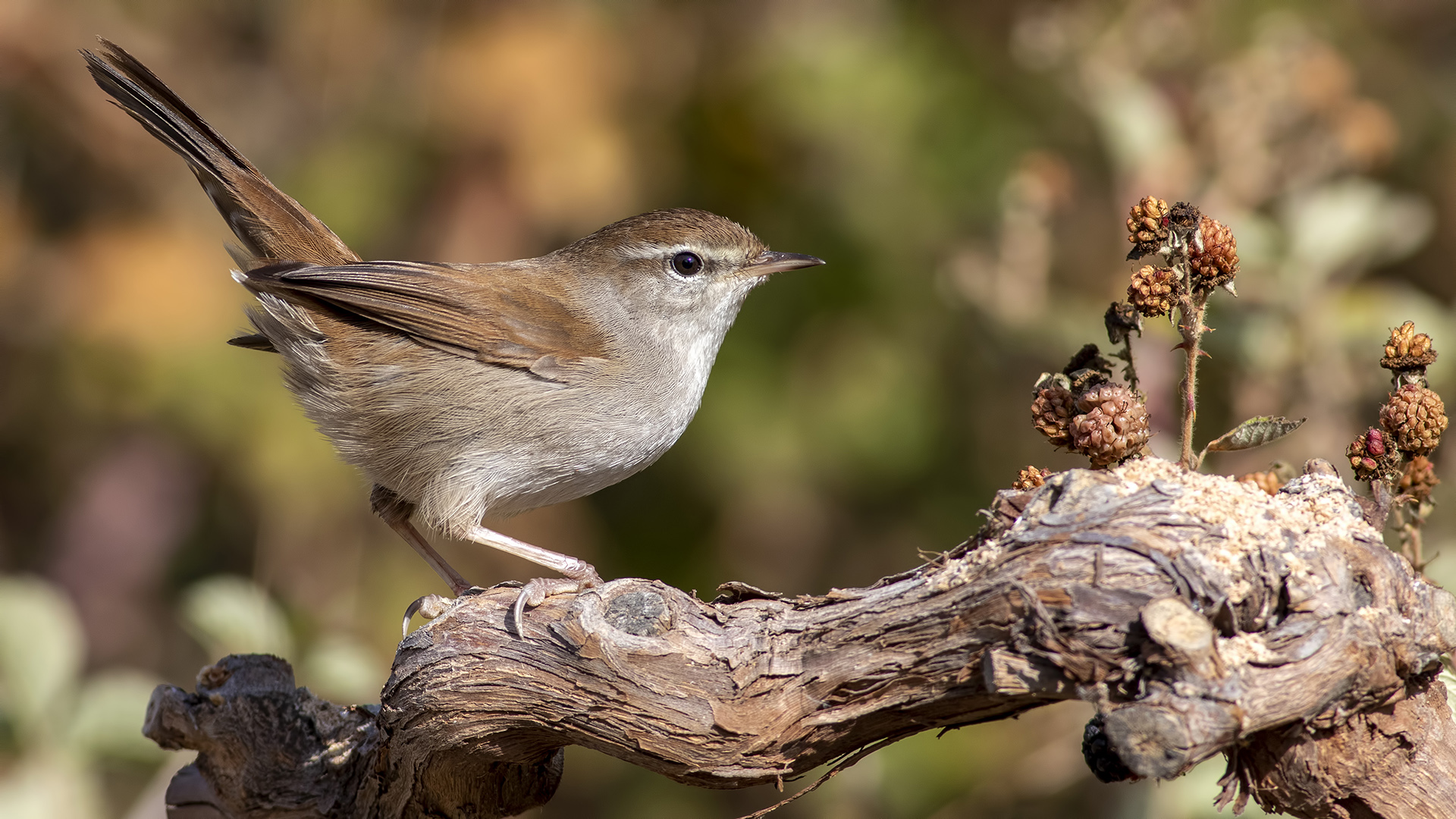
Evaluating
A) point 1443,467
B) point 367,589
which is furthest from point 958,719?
point 367,589

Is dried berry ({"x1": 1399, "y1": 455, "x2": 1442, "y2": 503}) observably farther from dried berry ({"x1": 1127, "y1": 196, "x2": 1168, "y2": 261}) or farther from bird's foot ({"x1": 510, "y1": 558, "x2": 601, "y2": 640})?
bird's foot ({"x1": 510, "y1": 558, "x2": 601, "y2": 640})

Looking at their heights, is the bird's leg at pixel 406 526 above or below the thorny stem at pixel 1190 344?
above

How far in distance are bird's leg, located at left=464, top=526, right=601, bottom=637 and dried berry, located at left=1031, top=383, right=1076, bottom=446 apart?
3.66ft

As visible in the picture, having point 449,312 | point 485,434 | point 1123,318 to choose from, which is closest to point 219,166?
point 449,312

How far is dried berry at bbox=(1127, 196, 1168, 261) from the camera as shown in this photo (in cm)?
242

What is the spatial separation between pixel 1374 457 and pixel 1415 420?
10 cm

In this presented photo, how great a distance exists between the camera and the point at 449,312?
13.7ft

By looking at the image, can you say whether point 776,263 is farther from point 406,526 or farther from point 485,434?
point 406,526

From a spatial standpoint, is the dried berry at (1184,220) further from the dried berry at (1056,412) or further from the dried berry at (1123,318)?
the dried berry at (1056,412)

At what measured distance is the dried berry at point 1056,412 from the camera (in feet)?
8.48

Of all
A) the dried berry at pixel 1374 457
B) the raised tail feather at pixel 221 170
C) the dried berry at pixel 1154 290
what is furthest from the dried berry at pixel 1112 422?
the raised tail feather at pixel 221 170

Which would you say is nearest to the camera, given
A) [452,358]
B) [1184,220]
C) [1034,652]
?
[1034,652]

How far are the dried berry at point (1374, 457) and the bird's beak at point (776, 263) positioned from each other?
94.7 inches

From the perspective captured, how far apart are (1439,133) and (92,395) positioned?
6742 mm
